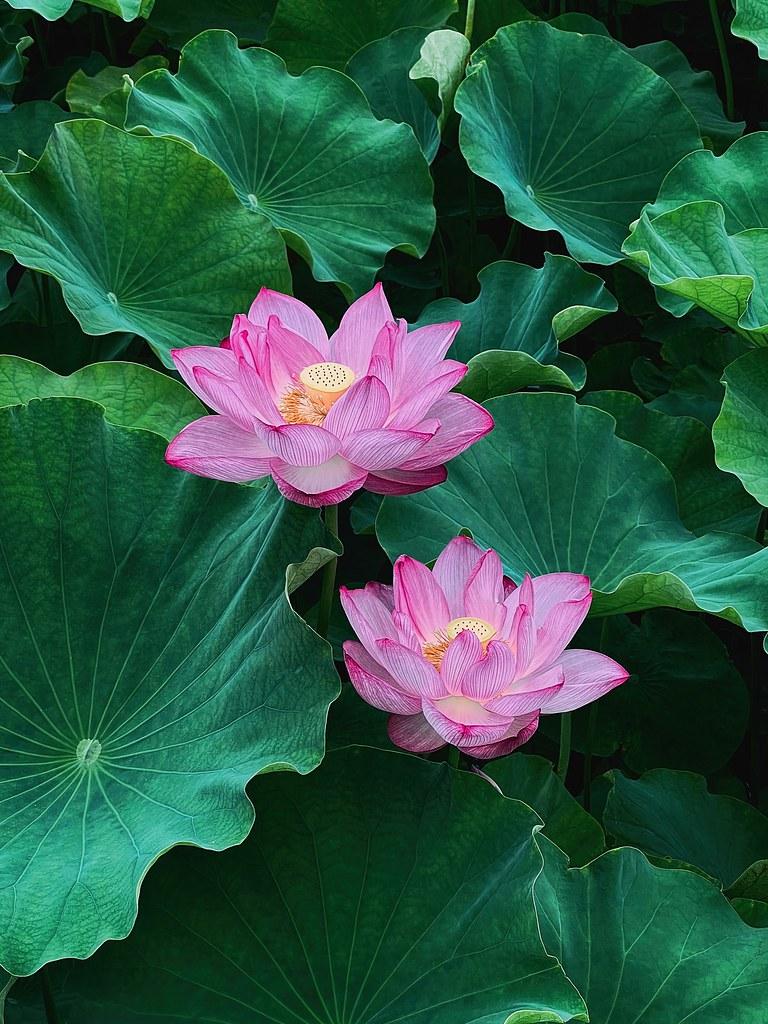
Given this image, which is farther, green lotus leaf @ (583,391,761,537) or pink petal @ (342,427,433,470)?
green lotus leaf @ (583,391,761,537)

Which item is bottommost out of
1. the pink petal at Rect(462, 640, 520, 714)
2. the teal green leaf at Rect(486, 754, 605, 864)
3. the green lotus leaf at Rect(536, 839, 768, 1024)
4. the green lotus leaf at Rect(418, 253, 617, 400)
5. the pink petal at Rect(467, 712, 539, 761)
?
the teal green leaf at Rect(486, 754, 605, 864)

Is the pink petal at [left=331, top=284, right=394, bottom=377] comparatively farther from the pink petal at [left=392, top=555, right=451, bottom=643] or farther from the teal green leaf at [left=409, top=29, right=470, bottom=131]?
the teal green leaf at [left=409, top=29, right=470, bottom=131]

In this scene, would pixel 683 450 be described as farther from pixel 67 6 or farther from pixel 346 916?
pixel 67 6

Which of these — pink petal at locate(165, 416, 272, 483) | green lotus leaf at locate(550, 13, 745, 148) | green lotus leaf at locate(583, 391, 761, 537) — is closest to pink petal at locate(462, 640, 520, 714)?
pink petal at locate(165, 416, 272, 483)

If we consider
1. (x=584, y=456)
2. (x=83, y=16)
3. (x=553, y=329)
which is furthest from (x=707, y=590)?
(x=83, y=16)

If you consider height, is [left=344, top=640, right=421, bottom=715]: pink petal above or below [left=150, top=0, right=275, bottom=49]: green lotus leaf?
above

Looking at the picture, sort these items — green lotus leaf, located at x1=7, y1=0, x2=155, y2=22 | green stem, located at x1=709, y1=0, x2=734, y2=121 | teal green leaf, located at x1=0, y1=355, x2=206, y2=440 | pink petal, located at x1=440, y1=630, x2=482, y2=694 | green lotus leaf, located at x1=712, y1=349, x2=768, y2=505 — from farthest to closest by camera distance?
green stem, located at x1=709, y1=0, x2=734, y2=121 < green lotus leaf, located at x1=7, y1=0, x2=155, y2=22 < green lotus leaf, located at x1=712, y1=349, x2=768, y2=505 < teal green leaf, located at x1=0, y1=355, x2=206, y2=440 < pink petal, located at x1=440, y1=630, x2=482, y2=694
